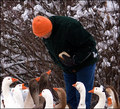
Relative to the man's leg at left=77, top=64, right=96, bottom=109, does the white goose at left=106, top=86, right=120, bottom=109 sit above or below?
below

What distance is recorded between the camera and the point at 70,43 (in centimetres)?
269

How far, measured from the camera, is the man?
262 centimetres

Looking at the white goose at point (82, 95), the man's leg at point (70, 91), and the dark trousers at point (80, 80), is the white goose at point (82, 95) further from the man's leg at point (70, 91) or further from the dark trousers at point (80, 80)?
the man's leg at point (70, 91)

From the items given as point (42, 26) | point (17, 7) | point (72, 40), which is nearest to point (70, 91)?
point (72, 40)

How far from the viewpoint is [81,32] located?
104 inches

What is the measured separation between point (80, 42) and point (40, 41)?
232 cm

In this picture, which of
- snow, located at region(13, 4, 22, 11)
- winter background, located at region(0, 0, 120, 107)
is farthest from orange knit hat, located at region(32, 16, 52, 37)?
snow, located at region(13, 4, 22, 11)

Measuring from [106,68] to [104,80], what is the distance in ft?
0.75

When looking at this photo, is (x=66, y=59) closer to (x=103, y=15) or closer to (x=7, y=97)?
(x=7, y=97)

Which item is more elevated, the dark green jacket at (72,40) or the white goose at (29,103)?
the dark green jacket at (72,40)

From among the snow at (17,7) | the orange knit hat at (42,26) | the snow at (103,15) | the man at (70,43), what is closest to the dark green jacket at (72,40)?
the man at (70,43)

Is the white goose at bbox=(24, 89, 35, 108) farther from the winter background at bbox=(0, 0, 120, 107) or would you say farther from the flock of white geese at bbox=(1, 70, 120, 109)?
the winter background at bbox=(0, 0, 120, 107)

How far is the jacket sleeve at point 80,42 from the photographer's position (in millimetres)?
2621

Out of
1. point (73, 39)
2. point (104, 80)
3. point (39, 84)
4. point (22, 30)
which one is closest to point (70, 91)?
point (39, 84)
